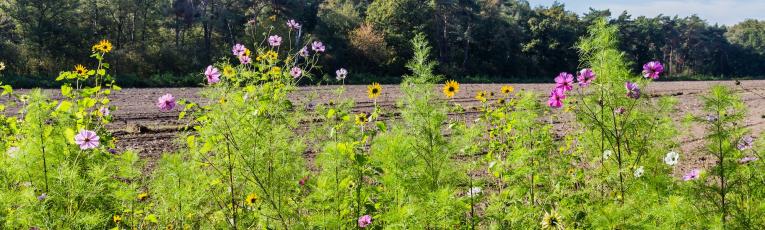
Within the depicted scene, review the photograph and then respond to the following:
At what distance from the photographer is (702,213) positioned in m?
2.43

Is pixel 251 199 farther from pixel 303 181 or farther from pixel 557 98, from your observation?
pixel 557 98

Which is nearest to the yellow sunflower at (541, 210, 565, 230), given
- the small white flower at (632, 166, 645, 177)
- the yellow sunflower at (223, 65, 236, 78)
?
the small white flower at (632, 166, 645, 177)

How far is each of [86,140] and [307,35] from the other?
24.6 metres

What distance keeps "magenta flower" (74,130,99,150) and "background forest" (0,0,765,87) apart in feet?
43.7

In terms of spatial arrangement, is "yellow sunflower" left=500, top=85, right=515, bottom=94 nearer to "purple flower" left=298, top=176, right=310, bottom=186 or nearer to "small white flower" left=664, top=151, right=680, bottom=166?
"small white flower" left=664, top=151, right=680, bottom=166

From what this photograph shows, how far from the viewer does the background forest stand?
25.2m

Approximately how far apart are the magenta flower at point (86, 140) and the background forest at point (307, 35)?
13.3m

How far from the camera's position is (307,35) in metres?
26.6

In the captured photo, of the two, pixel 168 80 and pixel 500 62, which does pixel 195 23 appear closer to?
pixel 168 80

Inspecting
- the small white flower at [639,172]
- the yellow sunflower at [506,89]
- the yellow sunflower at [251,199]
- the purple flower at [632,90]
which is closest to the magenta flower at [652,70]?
the purple flower at [632,90]

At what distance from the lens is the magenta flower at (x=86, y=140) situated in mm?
2385

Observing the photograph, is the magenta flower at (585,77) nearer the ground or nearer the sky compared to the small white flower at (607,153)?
nearer the sky

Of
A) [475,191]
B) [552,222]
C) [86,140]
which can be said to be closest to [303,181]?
[475,191]

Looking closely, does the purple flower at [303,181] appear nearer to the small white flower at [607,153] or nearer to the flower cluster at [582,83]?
the flower cluster at [582,83]
